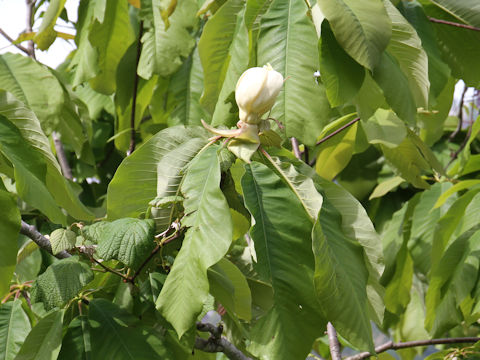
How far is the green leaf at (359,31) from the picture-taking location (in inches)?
26.6

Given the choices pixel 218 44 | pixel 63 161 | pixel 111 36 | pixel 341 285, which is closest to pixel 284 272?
pixel 341 285

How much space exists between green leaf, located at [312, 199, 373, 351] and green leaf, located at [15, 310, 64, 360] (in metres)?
0.32

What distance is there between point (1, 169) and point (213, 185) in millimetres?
275

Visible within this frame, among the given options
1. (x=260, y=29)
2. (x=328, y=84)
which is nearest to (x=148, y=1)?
(x=260, y=29)

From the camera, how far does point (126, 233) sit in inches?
25.9

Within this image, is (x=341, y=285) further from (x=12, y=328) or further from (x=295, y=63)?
(x=12, y=328)

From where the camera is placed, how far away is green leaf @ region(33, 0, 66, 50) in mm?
1044

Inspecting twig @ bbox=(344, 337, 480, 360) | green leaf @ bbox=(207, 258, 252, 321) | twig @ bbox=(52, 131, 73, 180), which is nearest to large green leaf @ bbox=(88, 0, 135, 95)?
twig @ bbox=(52, 131, 73, 180)

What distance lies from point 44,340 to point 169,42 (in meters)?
0.63

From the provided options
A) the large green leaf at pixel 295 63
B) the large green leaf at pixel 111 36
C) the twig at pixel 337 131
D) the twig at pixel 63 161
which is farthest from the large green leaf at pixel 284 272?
the twig at pixel 63 161

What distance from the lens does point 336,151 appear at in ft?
4.06

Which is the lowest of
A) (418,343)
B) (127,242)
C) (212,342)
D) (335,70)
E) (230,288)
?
(418,343)

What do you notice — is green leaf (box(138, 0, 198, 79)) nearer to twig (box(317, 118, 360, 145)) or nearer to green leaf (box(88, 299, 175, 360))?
twig (box(317, 118, 360, 145))

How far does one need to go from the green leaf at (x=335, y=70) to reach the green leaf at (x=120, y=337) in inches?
13.7
